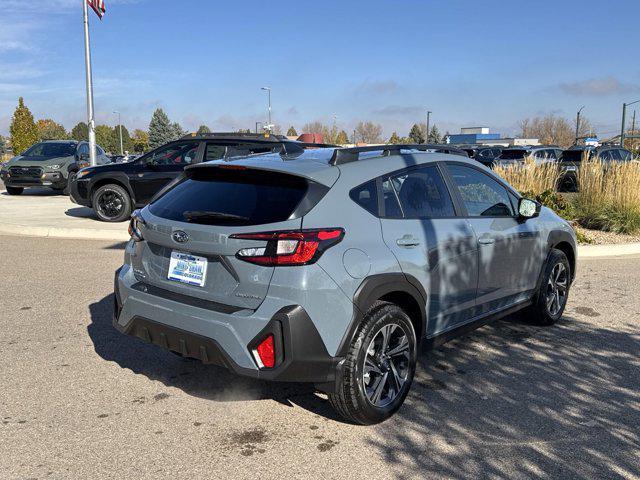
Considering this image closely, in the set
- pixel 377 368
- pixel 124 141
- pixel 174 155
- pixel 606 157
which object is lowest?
pixel 377 368

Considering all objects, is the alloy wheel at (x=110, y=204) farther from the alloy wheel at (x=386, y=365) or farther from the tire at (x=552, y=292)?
the alloy wheel at (x=386, y=365)

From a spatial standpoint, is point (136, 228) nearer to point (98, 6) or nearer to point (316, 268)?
point (316, 268)

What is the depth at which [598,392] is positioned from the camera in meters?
4.10

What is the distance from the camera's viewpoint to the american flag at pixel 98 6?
52.9 feet

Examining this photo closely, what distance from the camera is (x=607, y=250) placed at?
9.59 metres

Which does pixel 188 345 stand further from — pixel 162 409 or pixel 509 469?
pixel 509 469

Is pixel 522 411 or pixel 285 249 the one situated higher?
pixel 285 249

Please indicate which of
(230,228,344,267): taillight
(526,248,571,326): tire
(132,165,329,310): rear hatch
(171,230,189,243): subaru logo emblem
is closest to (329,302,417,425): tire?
(230,228,344,267): taillight

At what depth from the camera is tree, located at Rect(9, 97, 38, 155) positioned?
55531mm

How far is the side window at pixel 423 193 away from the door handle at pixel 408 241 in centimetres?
17

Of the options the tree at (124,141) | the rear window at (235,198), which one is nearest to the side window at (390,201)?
the rear window at (235,198)

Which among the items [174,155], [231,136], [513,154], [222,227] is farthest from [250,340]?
[513,154]

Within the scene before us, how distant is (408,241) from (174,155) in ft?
29.0

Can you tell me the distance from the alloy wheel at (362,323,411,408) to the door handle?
0.51 m
